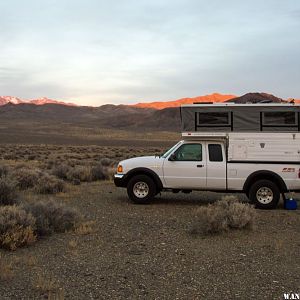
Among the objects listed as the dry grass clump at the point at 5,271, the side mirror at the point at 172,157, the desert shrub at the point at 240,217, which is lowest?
the dry grass clump at the point at 5,271

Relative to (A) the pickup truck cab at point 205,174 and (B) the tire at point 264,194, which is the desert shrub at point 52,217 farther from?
(B) the tire at point 264,194

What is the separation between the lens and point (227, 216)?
954 centimetres

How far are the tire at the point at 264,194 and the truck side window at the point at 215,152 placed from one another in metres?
1.17

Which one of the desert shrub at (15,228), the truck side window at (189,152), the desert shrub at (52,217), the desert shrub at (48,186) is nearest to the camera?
the desert shrub at (15,228)

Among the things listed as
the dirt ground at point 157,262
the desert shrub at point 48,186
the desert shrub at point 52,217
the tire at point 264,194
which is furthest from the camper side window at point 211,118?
the desert shrub at point 48,186

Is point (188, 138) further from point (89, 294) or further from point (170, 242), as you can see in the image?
point (89, 294)

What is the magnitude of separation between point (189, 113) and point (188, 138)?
0.70m

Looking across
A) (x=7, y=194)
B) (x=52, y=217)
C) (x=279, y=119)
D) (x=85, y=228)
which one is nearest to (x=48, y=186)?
(x=7, y=194)

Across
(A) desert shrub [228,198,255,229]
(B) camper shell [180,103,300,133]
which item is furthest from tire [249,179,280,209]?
(A) desert shrub [228,198,255,229]

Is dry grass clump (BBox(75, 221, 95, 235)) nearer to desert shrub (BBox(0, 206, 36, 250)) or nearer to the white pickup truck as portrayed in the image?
desert shrub (BBox(0, 206, 36, 250))

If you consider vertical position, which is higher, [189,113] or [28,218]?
[189,113]

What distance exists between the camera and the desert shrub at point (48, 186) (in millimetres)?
14906

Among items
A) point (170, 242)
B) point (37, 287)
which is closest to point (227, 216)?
point (170, 242)

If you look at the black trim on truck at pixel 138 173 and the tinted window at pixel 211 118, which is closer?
the tinted window at pixel 211 118
